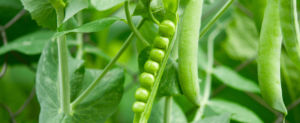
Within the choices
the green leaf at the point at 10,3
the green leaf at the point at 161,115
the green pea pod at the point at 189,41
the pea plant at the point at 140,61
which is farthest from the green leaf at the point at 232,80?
the green leaf at the point at 10,3

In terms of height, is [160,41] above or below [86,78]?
above

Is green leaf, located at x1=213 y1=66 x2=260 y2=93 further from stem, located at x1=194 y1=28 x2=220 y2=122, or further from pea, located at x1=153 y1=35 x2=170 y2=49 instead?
pea, located at x1=153 y1=35 x2=170 y2=49

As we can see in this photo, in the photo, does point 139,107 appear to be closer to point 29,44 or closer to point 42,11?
point 42,11

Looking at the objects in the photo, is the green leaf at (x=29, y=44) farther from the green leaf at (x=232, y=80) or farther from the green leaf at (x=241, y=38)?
the green leaf at (x=241, y=38)

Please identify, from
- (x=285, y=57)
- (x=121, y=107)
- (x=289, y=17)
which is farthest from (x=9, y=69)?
(x=285, y=57)

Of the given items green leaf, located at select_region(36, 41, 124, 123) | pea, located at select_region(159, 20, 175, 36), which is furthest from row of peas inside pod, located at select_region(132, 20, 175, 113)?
green leaf, located at select_region(36, 41, 124, 123)

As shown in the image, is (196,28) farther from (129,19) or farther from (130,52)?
(130,52)

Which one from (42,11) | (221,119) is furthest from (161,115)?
(42,11)
